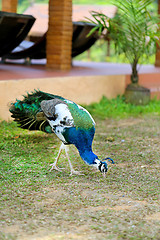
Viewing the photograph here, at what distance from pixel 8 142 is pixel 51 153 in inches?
24.6

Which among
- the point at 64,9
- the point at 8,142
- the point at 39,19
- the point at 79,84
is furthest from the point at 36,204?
the point at 39,19

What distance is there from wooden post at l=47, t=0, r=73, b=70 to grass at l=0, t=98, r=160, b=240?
2.55 m

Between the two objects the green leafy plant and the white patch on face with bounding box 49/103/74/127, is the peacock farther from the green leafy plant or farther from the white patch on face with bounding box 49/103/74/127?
the green leafy plant

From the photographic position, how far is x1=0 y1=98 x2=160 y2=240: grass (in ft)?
9.19

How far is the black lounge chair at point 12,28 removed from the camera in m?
6.70

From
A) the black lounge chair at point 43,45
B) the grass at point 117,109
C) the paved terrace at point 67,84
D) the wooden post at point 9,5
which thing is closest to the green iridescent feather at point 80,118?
the paved terrace at point 67,84

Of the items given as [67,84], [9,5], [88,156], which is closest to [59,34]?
[67,84]

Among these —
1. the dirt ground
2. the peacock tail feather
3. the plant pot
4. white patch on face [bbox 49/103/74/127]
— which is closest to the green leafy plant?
the plant pot

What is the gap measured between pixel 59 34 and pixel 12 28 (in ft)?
3.22

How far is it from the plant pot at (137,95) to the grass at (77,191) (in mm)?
2107

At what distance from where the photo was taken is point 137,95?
25.0ft

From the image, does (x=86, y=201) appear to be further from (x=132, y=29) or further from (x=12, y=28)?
(x=132, y=29)

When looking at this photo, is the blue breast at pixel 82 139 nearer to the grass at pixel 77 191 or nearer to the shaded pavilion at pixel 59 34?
the grass at pixel 77 191

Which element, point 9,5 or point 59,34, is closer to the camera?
point 59,34
